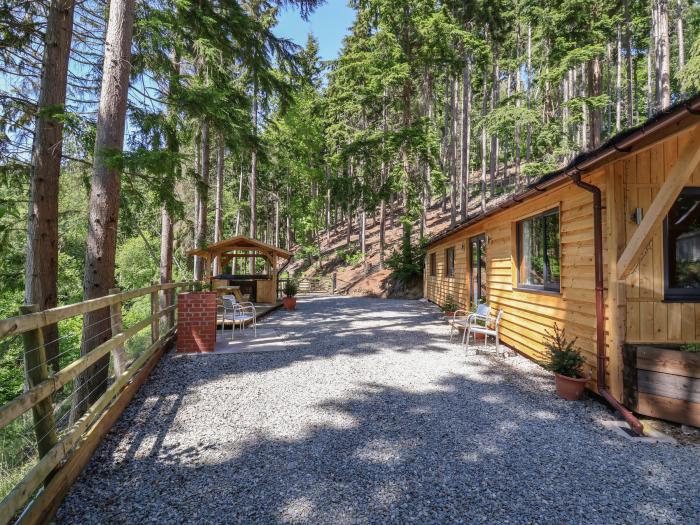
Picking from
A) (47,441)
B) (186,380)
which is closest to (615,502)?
(47,441)

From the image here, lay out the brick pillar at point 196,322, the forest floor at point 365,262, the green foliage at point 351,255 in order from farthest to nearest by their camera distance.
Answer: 1. the green foliage at point 351,255
2. the forest floor at point 365,262
3. the brick pillar at point 196,322

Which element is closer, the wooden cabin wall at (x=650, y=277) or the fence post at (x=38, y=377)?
the fence post at (x=38, y=377)

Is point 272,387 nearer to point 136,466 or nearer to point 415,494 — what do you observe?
point 136,466

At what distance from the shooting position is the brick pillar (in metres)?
5.72

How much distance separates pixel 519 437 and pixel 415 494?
1.30 m

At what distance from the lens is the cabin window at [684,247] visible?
12.4ft

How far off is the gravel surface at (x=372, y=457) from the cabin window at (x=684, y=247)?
1.58 metres

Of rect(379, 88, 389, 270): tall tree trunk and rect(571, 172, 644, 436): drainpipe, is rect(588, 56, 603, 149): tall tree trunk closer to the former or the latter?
rect(379, 88, 389, 270): tall tree trunk

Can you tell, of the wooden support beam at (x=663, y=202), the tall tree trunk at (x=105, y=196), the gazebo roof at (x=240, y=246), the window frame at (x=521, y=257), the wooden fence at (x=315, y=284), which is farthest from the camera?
the wooden fence at (x=315, y=284)

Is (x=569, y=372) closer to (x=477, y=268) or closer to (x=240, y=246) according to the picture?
(x=477, y=268)

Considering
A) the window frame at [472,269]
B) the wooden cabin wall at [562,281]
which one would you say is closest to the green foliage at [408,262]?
the window frame at [472,269]

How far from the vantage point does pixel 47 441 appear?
2150 mm

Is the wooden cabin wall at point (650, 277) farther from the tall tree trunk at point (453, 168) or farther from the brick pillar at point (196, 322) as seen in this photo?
the tall tree trunk at point (453, 168)

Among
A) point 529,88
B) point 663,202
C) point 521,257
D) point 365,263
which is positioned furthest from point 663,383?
point 365,263
